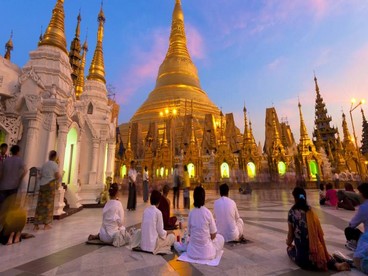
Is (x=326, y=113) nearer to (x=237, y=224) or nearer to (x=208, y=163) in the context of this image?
(x=208, y=163)

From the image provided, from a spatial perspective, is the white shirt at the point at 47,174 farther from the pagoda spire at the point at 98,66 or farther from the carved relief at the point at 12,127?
the pagoda spire at the point at 98,66

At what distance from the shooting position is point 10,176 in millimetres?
4848

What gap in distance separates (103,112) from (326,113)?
148 feet

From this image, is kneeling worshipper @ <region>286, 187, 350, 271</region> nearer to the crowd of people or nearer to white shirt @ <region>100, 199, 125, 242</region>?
the crowd of people

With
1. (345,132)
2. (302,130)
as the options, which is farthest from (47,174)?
(345,132)

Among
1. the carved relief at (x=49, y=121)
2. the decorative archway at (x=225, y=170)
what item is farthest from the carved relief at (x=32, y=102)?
the decorative archway at (x=225, y=170)

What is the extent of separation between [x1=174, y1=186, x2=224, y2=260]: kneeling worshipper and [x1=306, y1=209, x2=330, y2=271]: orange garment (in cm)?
137

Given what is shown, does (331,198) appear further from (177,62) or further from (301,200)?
(177,62)

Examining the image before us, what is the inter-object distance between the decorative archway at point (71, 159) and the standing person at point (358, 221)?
33.2ft

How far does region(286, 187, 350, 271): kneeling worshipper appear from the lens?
3.10 metres

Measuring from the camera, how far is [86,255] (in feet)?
12.7

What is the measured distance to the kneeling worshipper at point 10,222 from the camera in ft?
14.9

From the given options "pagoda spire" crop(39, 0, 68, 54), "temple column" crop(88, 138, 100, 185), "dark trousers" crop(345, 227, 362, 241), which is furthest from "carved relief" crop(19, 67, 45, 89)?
"dark trousers" crop(345, 227, 362, 241)

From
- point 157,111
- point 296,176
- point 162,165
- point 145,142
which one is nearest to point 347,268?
point 296,176
